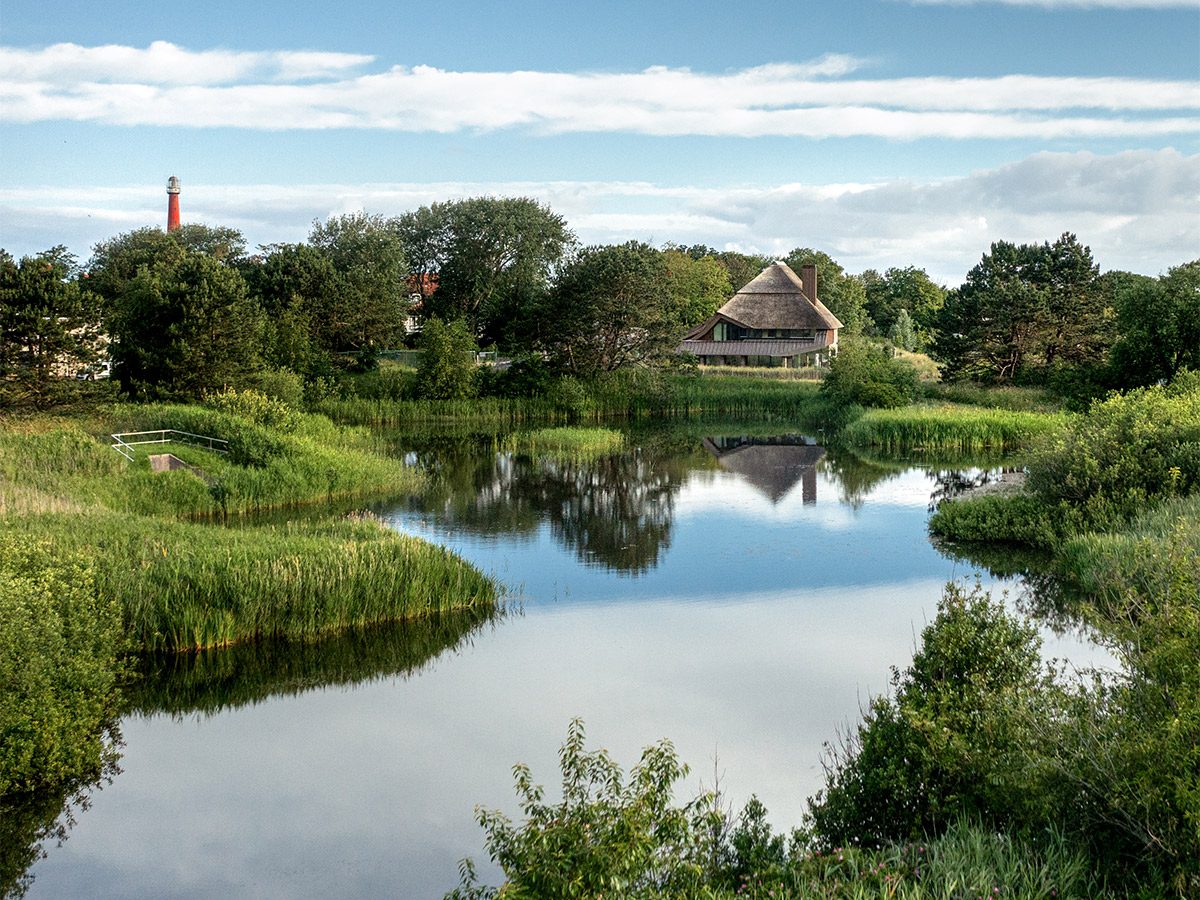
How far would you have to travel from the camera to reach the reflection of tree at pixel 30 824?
1122 centimetres

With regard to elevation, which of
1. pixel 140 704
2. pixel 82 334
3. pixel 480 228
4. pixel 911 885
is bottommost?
pixel 140 704

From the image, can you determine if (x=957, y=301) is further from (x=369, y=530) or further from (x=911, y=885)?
(x=911, y=885)

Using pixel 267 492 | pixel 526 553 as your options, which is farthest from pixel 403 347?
pixel 526 553

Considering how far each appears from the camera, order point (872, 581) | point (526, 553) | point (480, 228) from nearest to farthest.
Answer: point (872, 581) < point (526, 553) < point (480, 228)

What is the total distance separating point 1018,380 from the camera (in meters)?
54.4

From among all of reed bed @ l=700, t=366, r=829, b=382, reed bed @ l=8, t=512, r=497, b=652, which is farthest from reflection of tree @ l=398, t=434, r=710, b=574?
reed bed @ l=700, t=366, r=829, b=382

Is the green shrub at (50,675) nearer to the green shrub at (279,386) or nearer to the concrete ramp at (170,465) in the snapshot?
the concrete ramp at (170,465)

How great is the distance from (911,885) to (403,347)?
63258mm

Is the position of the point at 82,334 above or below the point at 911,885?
above

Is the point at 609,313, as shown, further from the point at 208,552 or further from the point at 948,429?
the point at 208,552

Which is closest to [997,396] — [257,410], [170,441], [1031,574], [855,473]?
[855,473]

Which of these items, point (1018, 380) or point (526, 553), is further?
point (1018, 380)

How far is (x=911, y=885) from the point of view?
8.19 m

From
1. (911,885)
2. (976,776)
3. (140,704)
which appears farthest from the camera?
(140,704)
